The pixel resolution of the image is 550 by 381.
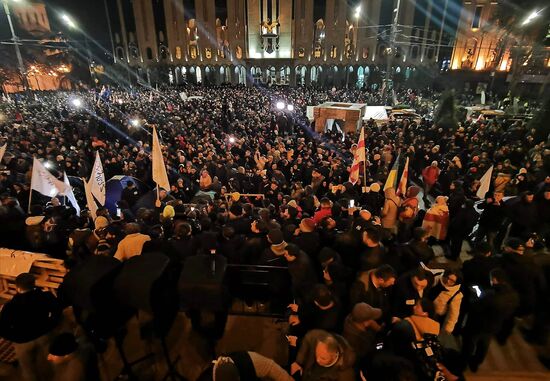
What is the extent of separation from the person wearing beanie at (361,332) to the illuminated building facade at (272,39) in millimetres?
46819

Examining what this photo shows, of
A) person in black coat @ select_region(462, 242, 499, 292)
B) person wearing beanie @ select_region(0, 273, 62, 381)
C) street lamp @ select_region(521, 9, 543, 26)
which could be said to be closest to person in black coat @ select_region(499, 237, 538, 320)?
person in black coat @ select_region(462, 242, 499, 292)

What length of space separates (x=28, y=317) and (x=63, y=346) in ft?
2.45

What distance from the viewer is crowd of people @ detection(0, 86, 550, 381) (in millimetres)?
2832

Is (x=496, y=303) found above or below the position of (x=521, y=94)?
below

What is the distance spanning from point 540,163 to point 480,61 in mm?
35921

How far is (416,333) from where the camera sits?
3000mm

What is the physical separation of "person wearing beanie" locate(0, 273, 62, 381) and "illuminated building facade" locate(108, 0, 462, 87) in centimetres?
4751

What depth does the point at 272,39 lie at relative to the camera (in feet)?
151

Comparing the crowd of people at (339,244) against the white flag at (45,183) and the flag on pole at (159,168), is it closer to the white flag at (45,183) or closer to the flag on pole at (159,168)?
the white flag at (45,183)

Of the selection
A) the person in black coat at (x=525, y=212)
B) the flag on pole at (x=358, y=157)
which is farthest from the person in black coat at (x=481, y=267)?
the flag on pole at (x=358, y=157)

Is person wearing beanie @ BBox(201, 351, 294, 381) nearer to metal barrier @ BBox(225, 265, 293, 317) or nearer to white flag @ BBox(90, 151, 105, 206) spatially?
metal barrier @ BBox(225, 265, 293, 317)

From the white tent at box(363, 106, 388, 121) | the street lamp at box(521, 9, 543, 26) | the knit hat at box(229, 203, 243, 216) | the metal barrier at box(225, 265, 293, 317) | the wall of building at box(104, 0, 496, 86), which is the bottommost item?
the metal barrier at box(225, 265, 293, 317)

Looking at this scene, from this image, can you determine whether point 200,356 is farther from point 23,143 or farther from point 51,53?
point 51,53

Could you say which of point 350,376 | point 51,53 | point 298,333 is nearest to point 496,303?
point 350,376
